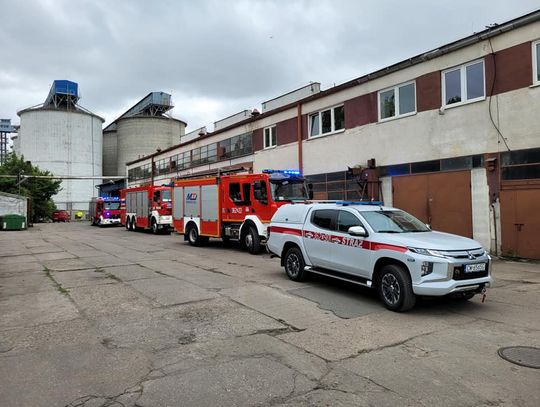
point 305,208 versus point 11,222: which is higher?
point 305,208

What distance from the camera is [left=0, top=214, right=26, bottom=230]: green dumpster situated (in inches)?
1470

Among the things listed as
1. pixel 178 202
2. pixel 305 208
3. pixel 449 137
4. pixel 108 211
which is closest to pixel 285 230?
pixel 305 208

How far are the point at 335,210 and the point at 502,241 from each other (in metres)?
7.71

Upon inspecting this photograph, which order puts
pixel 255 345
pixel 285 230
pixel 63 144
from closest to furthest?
pixel 255 345
pixel 285 230
pixel 63 144

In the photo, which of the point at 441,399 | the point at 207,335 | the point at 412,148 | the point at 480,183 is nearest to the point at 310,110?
the point at 412,148

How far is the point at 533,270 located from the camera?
1148 centimetres

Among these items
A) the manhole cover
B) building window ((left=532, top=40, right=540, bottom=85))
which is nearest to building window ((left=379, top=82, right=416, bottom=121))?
building window ((left=532, top=40, right=540, bottom=85))

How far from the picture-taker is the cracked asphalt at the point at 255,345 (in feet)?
13.7

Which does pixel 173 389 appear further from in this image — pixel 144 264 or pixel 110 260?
pixel 110 260

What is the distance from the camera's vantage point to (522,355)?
5.17 meters

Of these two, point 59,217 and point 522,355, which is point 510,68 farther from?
point 59,217

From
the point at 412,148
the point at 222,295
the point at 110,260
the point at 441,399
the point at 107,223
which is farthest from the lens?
the point at 107,223

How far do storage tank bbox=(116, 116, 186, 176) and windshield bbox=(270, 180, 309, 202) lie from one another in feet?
176

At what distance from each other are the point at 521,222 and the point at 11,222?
38010mm
